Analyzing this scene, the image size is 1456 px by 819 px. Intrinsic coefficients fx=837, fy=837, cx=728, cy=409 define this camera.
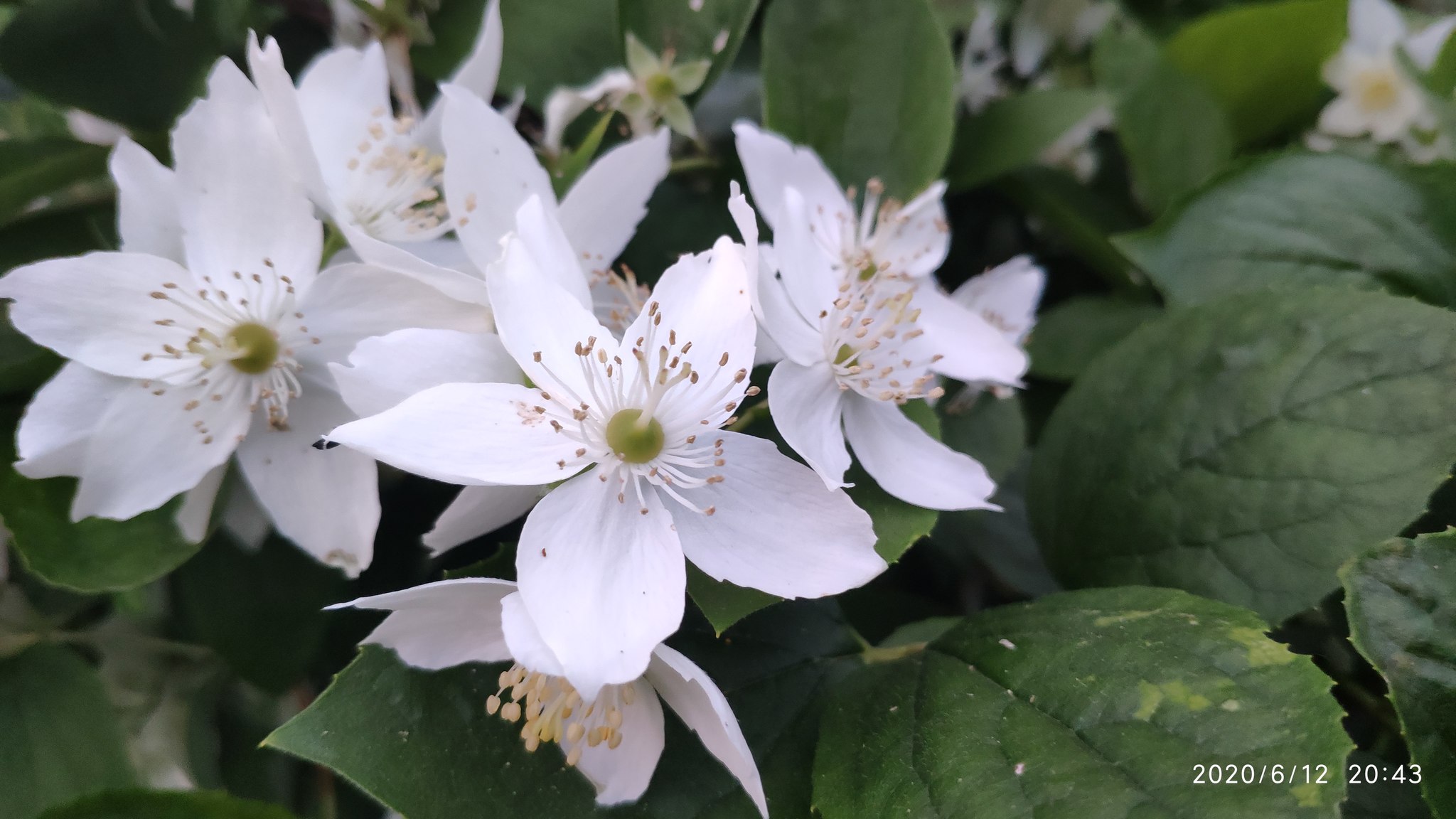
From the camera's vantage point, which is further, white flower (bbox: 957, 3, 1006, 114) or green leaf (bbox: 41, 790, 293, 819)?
white flower (bbox: 957, 3, 1006, 114)

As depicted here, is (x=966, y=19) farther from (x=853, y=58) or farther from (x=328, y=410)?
(x=328, y=410)

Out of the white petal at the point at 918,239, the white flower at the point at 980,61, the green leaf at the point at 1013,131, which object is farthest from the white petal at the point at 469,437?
the white flower at the point at 980,61

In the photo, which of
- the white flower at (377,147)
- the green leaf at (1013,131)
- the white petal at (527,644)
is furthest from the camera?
the green leaf at (1013,131)

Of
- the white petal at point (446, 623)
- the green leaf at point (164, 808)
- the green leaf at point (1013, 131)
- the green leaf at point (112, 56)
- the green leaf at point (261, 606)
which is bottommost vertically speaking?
the green leaf at point (261, 606)

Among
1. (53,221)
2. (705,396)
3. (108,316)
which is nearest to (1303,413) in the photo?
(705,396)

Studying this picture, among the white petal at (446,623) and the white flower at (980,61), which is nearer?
the white petal at (446,623)

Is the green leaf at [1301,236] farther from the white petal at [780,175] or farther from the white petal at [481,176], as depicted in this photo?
the white petal at [481,176]

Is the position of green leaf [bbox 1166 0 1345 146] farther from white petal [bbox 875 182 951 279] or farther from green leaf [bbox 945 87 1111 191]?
white petal [bbox 875 182 951 279]

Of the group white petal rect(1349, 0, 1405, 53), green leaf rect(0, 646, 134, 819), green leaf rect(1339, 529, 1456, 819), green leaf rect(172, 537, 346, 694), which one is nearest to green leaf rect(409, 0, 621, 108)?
green leaf rect(172, 537, 346, 694)
